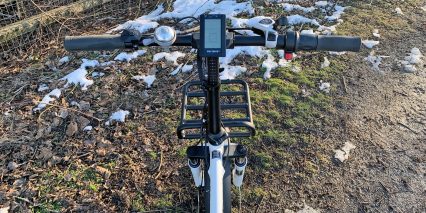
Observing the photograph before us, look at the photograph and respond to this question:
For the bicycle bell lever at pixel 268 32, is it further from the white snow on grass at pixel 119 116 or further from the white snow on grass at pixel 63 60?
the white snow on grass at pixel 63 60

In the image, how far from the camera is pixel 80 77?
4410mm

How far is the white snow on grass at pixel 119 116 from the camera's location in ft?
12.7

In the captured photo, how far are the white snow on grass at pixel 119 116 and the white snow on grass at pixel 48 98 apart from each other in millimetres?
695

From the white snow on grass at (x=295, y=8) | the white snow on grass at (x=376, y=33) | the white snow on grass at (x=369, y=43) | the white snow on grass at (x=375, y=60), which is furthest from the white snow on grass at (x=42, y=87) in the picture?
the white snow on grass at (x=376, y=33)

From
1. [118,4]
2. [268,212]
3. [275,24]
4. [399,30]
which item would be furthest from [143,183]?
[399,30]

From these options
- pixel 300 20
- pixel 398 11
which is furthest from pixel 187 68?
pixel 398 11

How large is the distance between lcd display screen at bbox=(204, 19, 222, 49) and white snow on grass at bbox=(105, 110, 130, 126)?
219 centimetres

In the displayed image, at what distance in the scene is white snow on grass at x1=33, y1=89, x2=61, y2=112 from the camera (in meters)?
4.01

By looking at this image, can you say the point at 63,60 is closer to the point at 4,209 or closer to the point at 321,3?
the point at 4,209

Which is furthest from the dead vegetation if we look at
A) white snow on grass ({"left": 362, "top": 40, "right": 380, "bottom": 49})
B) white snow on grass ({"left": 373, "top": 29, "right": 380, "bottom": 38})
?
white snow on grass ({"left": 373, "top": 29, "right": 380, "bottom": 38})

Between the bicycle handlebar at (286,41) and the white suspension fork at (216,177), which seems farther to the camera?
the white suspension fork at (216,177)

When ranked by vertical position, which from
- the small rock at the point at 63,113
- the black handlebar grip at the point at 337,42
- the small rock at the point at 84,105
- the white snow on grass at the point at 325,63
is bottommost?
the small rock at the point at 63,113

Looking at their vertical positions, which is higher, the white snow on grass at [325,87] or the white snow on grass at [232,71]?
the white snow on grass at [232,71]

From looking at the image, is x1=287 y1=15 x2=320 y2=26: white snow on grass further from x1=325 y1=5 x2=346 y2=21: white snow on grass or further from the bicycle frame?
the bicycle frame
